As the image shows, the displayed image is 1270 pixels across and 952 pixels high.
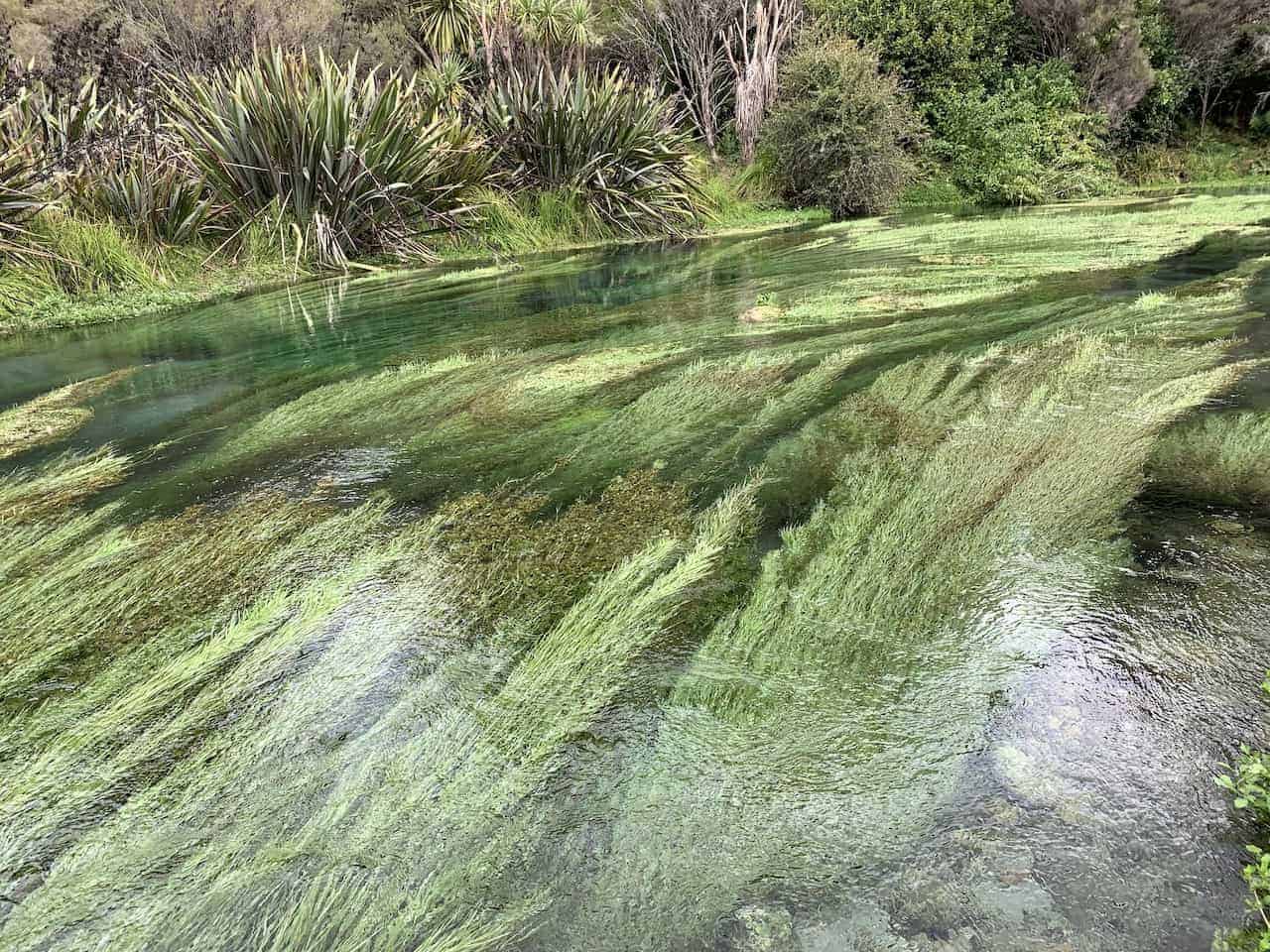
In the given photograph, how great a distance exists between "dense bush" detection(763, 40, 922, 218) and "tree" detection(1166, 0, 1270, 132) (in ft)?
28.5

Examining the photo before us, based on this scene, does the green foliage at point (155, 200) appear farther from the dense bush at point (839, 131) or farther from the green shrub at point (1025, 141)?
the green shrub at point (1025, 141)

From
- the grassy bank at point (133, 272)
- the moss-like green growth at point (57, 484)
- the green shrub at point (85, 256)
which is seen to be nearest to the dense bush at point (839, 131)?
the grassy bank at point (133, 272)

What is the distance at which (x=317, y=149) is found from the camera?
23.7ft

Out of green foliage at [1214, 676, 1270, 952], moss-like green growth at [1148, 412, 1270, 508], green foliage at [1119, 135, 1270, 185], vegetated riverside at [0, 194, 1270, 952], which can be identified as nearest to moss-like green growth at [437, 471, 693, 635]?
vegetated riverside at [0, 194, 1270, 952]

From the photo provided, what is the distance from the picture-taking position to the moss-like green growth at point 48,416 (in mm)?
3340

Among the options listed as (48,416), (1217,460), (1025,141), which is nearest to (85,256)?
(48,416)

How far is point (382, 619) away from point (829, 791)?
110cm

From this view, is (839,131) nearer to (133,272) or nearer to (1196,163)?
(133,272)

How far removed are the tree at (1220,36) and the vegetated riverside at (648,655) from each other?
17.2 m

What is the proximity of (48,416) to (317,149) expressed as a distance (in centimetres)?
444

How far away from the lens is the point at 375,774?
1.42m

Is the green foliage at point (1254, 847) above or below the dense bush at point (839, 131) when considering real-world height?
below

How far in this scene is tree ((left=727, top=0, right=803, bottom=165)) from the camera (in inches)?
514

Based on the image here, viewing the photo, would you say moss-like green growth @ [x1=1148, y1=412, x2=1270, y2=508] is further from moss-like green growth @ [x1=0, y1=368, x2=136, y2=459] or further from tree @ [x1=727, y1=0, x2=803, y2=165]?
tree @ [x1=727, y1=0, x2=803, y2=165]
